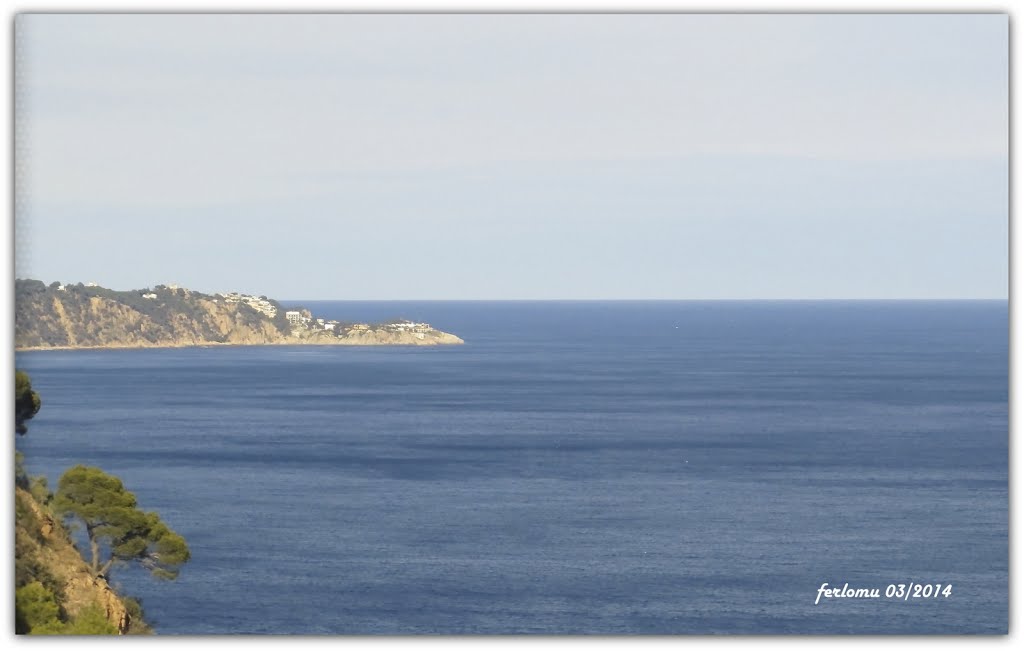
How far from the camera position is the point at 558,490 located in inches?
1845

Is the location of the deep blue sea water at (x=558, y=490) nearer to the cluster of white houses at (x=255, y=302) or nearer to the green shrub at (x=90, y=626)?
the green shrub at (x=90, y=626)

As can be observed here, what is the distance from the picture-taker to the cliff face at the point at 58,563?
18969mm

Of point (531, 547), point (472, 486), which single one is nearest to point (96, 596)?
point (531, 547)

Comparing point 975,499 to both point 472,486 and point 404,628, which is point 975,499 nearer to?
point 472,486


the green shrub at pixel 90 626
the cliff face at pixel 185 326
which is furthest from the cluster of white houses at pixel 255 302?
the green shrub at pixel 90 626

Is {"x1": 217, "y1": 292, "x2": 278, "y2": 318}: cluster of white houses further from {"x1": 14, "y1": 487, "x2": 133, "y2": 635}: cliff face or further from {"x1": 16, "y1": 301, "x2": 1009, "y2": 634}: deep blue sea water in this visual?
{"x1": 14, "y1": 487, "x2": 133, "y2": 635}: cliff face

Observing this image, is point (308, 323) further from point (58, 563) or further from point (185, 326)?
point (58, 563)

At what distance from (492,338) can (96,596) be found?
136657 millimetres

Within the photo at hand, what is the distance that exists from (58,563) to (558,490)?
28.3m

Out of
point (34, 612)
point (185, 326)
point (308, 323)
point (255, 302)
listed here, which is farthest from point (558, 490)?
point (308, 323)

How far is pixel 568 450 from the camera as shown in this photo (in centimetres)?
5788

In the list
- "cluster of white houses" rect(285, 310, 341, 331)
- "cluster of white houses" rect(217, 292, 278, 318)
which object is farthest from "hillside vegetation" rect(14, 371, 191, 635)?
"cluster of white houses" rect(285, 310, 341, 331)

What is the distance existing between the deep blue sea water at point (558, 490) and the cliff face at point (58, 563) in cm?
145

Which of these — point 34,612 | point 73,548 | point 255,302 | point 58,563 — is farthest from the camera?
point 255,302
